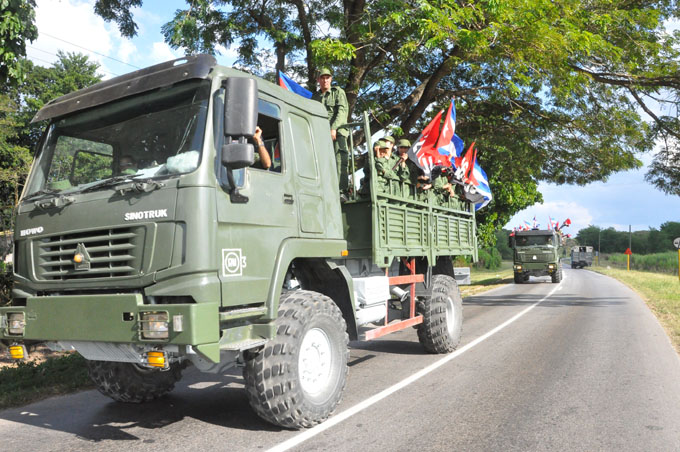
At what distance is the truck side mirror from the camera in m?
3.95

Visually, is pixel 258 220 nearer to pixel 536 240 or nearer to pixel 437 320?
pixel 437 320

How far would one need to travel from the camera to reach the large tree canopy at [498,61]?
971cm

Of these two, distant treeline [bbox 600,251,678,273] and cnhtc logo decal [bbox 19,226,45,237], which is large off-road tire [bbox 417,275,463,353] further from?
distant treeline [bbox 600,251,678,273]

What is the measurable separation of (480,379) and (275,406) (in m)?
3.03

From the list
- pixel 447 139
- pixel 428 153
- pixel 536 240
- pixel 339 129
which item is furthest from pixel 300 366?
pixel 536 240

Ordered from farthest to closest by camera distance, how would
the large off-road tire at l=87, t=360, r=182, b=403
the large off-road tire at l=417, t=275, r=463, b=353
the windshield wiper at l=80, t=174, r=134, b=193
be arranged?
the large off-road tire at l=417, t=275, r=463, b=353 < the large off-road tire at l=87, t=360, r=182, b=403 < the windshield wiper at l=80, t=174, r=134, b=193

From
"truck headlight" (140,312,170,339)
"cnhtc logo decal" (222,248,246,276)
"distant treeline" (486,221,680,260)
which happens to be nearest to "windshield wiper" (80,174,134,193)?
"cnhtc logo decal" (222,248,246,276)

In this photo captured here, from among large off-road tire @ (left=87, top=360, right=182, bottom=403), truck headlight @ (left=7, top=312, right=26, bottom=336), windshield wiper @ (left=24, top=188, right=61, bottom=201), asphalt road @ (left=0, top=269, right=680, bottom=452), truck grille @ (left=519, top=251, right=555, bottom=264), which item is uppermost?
windshield wiper @ (left=24, top=188, right=61, bottom=201)

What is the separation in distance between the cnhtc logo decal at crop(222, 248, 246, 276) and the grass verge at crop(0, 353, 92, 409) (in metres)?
3.22

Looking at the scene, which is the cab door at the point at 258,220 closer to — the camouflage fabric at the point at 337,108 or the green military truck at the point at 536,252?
the camouflage fabric at the point at 337,108

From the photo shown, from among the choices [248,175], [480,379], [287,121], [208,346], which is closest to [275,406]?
[208,346]

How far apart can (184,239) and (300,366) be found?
1.52m

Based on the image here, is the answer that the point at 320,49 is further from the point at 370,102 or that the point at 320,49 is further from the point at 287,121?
the point at 287,121

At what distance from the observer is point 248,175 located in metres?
4.37
